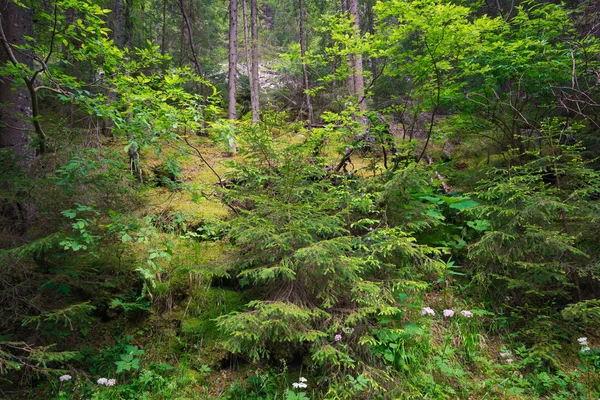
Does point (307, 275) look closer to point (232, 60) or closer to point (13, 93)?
point (13, 93)

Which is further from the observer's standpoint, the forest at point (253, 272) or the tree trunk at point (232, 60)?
the tree trunk at point (232, 60)

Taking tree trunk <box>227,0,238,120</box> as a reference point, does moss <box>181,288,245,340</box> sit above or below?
below

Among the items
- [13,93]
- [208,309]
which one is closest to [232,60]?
[13,93]

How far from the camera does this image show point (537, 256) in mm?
3613

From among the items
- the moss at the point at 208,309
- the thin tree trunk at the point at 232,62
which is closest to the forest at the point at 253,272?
the moss at the point at 208,309

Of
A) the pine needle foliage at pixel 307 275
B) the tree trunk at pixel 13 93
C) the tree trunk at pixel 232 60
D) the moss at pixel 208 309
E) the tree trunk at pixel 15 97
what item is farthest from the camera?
the tree trunk at pixel 232 60

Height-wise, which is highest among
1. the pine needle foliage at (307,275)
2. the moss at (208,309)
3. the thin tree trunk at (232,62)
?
the thin tree trunk at (232,62)

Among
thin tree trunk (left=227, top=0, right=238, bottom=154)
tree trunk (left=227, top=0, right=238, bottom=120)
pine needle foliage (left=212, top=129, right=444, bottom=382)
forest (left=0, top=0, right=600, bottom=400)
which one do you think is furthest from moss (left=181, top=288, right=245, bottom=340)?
tree trunk (left=227, top=0, right=238, bottom=120)

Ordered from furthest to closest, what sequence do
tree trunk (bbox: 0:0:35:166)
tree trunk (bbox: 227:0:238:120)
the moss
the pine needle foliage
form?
tree trunk (bbox: 227:0:238:120) → tree trunk (bbox: 0:0:35:166) → the moss → the pine needle foliage

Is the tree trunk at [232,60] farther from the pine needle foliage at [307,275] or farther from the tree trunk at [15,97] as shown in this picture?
the pine needle foliage at [307,275]

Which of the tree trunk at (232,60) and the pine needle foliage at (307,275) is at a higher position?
the tree trunk at (232,60)

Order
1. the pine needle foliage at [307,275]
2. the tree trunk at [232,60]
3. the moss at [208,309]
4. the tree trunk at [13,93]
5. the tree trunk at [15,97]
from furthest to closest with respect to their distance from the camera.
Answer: the tree trunk at [232,60] → the tree trunk at [13,93] → the tree trunk at [15,97] → the moss at [208,309] → the pine needle foliage at [307,275]

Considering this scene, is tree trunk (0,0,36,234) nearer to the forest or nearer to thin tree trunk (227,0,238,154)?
the forest

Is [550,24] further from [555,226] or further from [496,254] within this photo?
[496,254]
